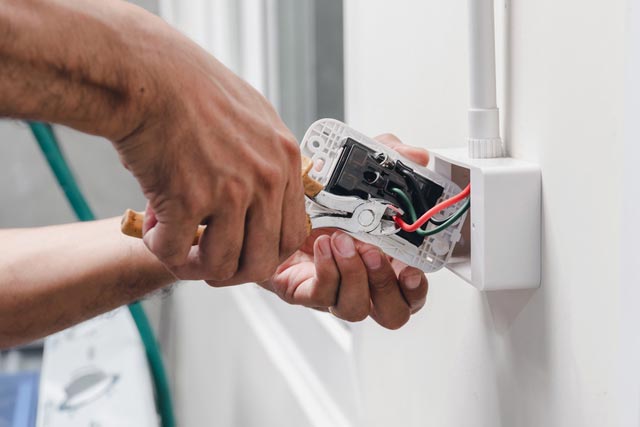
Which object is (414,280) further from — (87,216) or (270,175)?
(87,216)

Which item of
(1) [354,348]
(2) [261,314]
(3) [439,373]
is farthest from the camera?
(2) [261,314]

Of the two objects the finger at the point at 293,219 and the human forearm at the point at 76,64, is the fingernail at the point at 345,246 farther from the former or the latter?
the human forearm at the point at 76,64

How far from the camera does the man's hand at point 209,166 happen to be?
1.47 feet

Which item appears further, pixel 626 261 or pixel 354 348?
pixel 354 348

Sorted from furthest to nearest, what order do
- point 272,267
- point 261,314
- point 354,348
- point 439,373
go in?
1. point 261,314
2. point 354,348
3. point 439,373
4. point 272,267

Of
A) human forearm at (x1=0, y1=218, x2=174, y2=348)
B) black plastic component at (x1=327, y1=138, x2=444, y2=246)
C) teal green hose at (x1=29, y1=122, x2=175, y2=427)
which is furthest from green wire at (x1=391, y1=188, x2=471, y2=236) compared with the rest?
teal green hose at (x1=29, y1=122, x2=175, y2=427)

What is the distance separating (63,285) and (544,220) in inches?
23.1

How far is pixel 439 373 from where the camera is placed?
73 centimetres

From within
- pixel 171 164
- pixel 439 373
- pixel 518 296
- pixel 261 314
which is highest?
pixel 171 164

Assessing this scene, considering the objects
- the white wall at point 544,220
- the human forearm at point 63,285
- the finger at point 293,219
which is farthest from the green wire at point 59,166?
the finger at point 293,219

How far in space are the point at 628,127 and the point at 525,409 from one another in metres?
0.24

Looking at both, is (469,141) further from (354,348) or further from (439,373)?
(354,348)

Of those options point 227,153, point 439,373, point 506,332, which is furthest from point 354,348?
point 227,153

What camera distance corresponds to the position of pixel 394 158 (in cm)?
60
